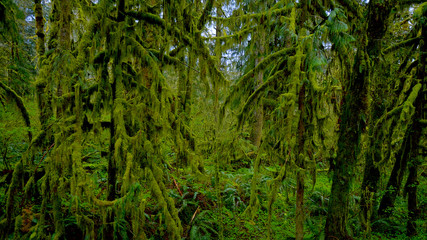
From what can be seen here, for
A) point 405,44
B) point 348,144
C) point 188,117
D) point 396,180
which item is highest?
point 405,44

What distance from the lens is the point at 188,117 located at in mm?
4844

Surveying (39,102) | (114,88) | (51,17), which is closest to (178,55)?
(114,88)

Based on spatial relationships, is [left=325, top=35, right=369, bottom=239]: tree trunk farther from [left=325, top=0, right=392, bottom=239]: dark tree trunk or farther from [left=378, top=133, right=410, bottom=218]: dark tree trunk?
[left=378, top=133, right=410, bottom=218]: dark tree trunk

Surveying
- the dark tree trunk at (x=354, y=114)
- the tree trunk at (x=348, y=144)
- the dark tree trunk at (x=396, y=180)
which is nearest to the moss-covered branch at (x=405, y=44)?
the dark tree trunk at (x=354, y=114)

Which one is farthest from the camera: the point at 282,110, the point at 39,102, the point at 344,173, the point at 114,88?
A: the point at 39,102

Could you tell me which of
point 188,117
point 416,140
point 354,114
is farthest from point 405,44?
point 188,117

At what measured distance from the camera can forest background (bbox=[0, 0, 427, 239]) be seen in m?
2.89

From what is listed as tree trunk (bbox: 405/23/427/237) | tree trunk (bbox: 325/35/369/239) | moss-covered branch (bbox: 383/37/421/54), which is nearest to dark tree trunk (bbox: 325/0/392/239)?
tree trunk (bbox: 325/35/369/239)

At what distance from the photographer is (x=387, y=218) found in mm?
6105

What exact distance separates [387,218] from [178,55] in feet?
22.9

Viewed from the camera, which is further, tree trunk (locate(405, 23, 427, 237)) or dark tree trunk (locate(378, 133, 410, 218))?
dark tree trunk (locate(378, 133, 410, 218))

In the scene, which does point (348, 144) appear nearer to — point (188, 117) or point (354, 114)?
point (354, 114)

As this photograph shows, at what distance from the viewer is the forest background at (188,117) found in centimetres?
289

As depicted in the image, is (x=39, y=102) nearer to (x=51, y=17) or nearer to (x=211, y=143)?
(x=51, y=17)
